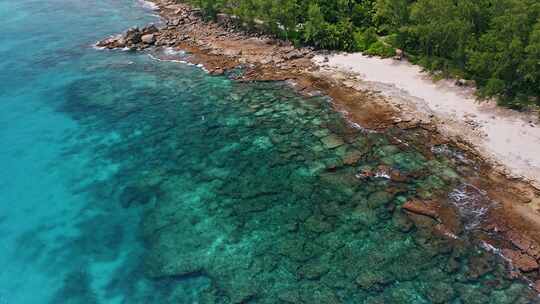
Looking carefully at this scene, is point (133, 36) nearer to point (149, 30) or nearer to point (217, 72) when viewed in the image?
point (149, 30)

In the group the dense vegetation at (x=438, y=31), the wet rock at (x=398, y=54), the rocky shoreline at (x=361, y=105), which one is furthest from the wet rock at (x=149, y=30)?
the wet rock at (x=398, y=54)

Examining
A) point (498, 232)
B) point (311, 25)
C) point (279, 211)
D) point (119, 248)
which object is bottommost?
point (119, 248)

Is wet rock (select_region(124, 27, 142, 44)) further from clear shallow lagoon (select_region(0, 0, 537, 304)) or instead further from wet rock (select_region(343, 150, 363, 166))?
wet rock (select_region(343, 150, 363, 166))

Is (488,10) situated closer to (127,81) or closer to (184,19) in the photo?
(127,81)

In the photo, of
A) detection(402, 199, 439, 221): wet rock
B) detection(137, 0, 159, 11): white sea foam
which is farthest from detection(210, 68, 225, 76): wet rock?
detection(137, 0, 159, 11): white sea foam

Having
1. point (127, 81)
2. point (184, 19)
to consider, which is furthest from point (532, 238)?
point (184, 19)

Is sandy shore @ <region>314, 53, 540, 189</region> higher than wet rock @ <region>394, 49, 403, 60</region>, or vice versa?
wet rock @ <region>394, 49, 403, 60</region>
